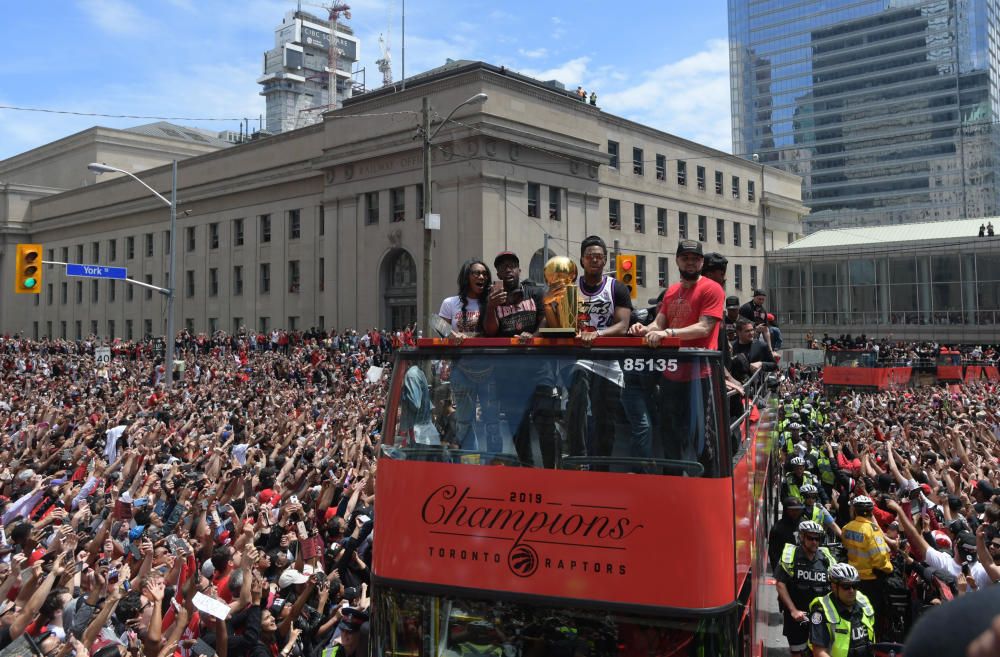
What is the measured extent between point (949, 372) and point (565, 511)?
108 ft

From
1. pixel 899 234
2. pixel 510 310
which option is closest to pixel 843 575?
pixel 510 310

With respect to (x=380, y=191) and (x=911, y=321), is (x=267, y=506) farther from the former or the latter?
(x=911, y=321)

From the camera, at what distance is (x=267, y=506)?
9.34m

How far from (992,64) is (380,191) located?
372 ft

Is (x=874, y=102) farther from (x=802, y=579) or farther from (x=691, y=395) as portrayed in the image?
(x=691, y=395)

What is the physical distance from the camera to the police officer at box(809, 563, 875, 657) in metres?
6.65

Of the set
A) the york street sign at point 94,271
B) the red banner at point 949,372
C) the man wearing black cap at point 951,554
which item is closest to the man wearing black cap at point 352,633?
the man wearing black cap at point 951,554

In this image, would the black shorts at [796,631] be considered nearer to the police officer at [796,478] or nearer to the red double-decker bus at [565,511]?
the red double-decker bus at [565,511]

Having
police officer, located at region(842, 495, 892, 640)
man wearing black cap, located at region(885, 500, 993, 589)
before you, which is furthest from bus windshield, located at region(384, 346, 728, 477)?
police officer, located at region(842, 495, 892, 640)

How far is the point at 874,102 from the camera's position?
404 ft

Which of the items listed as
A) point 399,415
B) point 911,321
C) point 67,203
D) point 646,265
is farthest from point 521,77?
point 67,203

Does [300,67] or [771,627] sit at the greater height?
[300,67]

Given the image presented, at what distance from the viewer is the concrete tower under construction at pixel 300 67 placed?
14338 cm

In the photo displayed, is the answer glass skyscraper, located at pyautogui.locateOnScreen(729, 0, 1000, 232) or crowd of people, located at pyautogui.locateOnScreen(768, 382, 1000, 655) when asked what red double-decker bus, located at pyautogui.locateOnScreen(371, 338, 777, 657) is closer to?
crowd of people, located at pyautogui.locateOnScreen(768, 382, 1000, 655)
